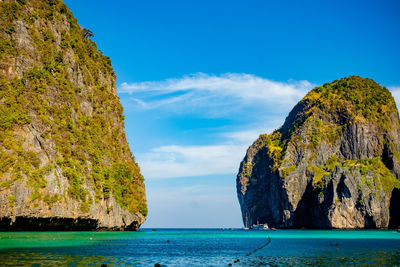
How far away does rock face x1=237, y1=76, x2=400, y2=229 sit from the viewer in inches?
A: 4523

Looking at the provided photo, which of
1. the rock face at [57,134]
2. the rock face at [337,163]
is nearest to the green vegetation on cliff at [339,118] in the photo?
the rock face at [337,163]

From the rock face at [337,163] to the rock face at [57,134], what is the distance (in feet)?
217

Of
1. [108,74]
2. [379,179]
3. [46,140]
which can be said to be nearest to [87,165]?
[46,140]

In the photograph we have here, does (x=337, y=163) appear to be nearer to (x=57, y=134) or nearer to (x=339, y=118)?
(x=339, y=118)

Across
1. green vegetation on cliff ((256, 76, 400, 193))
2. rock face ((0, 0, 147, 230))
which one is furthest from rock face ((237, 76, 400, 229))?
Answer: rock face ((0, 0, 147, 230))

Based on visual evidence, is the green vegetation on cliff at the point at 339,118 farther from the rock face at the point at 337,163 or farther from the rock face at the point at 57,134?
the rock face at the point at 57,134

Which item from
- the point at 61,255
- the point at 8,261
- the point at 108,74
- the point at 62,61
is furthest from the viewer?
the point at 108,74

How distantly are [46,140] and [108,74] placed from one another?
43389 mm

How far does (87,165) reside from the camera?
69.7 metres

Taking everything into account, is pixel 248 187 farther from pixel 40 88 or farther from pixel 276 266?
pixel 276 266

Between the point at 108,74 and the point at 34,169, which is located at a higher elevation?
the point at 108,74

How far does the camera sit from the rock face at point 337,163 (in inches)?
4523

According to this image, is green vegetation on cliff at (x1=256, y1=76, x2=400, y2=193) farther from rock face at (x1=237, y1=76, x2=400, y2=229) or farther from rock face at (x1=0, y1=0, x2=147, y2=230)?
rock face at (x1=0, y1=0, x2=147, y2=230)

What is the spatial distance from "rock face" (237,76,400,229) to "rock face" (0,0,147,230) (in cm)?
6612
